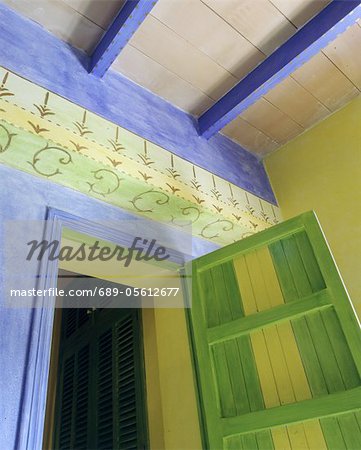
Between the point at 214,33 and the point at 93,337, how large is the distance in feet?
6.50

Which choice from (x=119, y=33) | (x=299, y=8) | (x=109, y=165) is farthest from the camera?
(x=299, y=8)

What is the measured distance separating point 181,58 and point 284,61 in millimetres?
486

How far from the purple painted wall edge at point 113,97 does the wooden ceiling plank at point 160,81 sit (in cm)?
4

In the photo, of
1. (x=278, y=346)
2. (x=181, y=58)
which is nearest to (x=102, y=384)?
(x=278, y=346)

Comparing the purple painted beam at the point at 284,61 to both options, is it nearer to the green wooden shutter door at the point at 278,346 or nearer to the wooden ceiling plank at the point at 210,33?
the wooden ceiling plank at the point at 210,33

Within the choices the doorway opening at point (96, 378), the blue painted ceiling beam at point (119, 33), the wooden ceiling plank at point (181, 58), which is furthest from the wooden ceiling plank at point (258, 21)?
the doorway opening at point (96, 378)

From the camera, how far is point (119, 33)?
1566mm

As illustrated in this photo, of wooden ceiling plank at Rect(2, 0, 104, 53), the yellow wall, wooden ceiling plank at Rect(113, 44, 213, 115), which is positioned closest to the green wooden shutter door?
the yellow wall

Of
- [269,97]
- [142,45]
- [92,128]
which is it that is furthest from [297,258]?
[142,45]

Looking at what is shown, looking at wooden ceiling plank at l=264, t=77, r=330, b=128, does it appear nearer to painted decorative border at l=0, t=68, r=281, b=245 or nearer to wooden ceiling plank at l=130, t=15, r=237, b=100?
wooden ceiling plank at l=130, t=15, r=237, b=100

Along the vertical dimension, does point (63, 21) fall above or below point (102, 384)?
above

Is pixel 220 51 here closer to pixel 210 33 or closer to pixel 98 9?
pixel 210 33

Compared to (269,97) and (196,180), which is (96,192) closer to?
(196,180)

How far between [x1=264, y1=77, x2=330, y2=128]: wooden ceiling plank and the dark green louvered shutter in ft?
4.77
